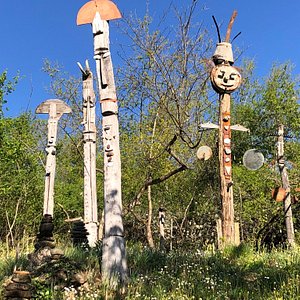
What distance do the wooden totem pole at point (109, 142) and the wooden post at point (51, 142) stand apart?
2886 mm

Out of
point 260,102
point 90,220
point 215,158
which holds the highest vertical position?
point 260,102

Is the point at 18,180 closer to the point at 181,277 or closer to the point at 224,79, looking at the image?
the point at 224,79

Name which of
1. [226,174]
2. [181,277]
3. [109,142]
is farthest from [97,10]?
[226,174]

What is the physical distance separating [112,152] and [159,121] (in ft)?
33.8

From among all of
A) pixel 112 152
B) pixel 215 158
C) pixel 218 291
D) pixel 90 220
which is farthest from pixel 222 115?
pixel 215 158

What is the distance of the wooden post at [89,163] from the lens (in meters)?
8.90

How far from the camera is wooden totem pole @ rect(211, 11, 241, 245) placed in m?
8.79

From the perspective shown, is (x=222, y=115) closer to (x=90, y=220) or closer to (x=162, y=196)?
(x=90, y=220)

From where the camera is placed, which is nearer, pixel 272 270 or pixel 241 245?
pixel 272 270

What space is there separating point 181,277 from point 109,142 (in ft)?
7.01

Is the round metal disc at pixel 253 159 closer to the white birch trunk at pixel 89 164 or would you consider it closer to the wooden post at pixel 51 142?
the white birch trunk at pixel 89 164

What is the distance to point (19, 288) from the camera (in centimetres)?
409

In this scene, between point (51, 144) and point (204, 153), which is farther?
point (204, 153)

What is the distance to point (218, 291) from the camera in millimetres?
4988
